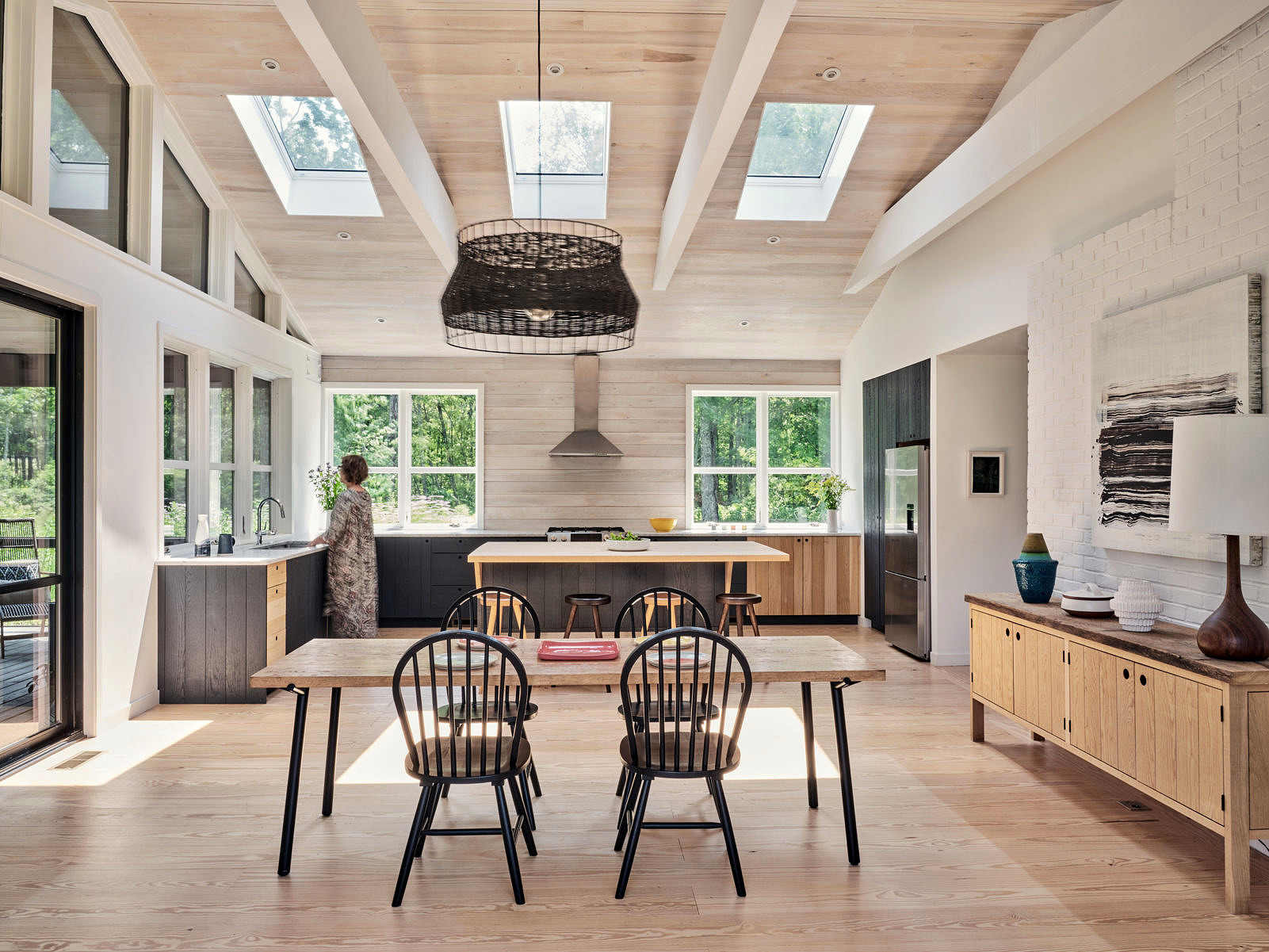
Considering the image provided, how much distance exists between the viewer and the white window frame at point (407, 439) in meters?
7.84

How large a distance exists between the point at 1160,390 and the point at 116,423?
16.0ft

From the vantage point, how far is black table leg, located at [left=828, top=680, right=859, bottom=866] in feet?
9.29

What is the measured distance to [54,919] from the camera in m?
2.44

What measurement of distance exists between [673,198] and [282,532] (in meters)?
4.20

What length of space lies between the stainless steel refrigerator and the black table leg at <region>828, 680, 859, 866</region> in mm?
3152

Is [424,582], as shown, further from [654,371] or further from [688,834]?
[688,834]

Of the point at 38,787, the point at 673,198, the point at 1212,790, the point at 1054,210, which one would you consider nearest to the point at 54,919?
the point at 38,787

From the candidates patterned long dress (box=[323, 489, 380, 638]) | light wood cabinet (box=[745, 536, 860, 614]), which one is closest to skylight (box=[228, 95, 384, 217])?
patterned long dress (box=[323, 489, 380, 638])

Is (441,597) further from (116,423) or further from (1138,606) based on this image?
(1138,606)

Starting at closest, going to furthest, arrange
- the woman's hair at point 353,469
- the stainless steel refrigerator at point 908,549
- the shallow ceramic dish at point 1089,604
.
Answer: the shallow ceramic dish at point 1089,604, the stainless steel refrigerator at point 908,549, the woman's hair at point 353,469

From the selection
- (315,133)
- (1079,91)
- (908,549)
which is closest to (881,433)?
(908,549)

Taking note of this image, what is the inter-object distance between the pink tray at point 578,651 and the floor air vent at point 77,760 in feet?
7.58

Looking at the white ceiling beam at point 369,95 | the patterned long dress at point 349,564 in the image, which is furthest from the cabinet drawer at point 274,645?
the white ceiling beam at point 369,95

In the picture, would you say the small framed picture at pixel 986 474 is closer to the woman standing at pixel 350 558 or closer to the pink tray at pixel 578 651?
the pink tray at pixel 578 651
